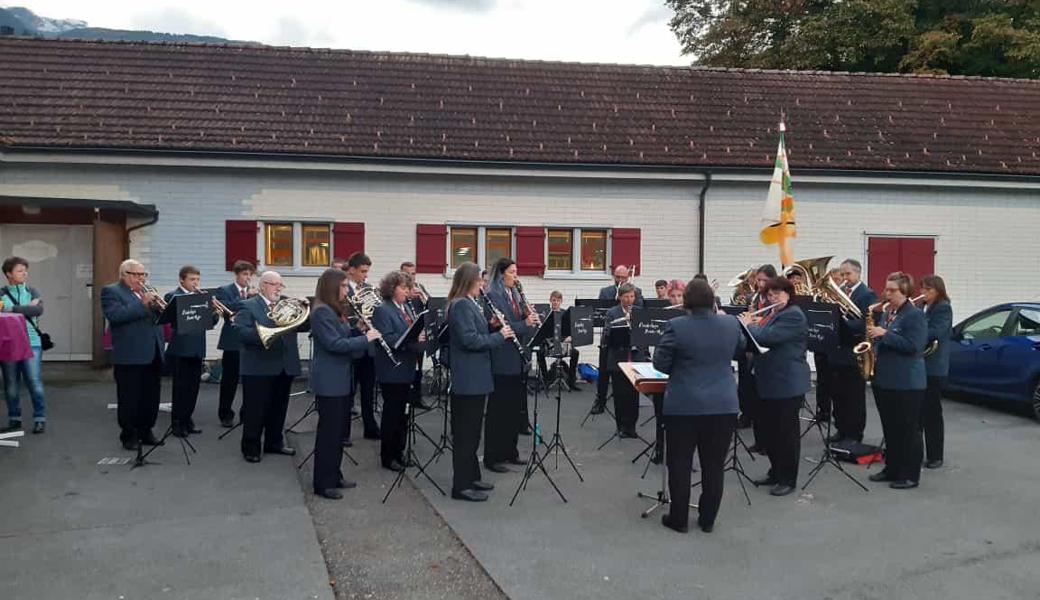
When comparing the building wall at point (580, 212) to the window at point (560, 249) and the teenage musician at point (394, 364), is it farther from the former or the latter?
the teenage musician at point (394, 364)

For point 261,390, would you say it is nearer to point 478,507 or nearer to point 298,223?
point 478,507

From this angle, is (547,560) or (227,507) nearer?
(547,560)

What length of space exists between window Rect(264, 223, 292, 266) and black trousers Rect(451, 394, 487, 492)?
855 centimetres

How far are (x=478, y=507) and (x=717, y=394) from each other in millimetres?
2125

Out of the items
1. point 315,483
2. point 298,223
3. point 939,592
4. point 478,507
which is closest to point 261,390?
point 315,483

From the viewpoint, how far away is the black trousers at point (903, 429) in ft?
24.5

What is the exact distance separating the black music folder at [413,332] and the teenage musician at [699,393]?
212cm

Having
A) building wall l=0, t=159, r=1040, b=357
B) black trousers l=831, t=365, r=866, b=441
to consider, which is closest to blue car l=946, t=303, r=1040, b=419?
black trousers l=831, t=365, r=866, b=441

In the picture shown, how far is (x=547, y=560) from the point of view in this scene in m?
5.55

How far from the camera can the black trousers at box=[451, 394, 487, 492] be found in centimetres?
682

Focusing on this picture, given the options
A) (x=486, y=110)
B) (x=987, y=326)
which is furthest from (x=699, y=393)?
Answer: (x=486, y=110)

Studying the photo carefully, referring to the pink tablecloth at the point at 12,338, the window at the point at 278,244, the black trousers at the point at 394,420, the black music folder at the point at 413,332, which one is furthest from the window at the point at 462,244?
the black music folder at the point at 413,332

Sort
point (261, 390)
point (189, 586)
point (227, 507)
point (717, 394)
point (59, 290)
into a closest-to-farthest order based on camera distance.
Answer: point (189, 586)
point (717, 394)
point (227, 507)
point (261, 390)
point (59, 290)

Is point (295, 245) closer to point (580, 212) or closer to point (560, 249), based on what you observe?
point (560, 249)
